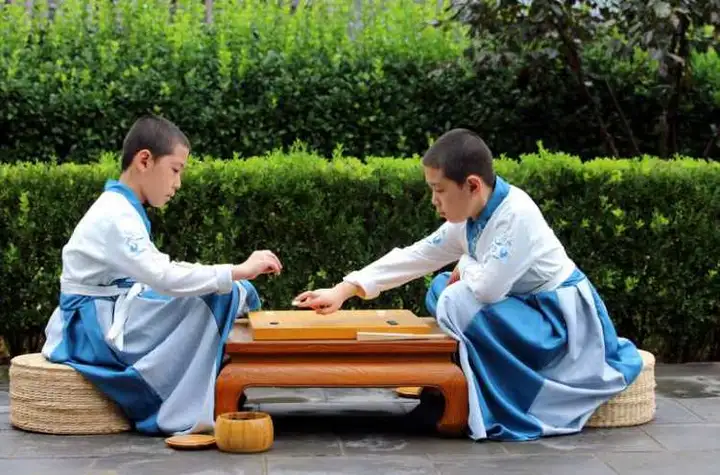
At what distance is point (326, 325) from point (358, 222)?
1.86 meters

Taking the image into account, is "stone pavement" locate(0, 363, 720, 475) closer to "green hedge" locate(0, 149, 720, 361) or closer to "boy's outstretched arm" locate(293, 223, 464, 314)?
"boy's outstretched arm" locate(293, 223, 464, 314)

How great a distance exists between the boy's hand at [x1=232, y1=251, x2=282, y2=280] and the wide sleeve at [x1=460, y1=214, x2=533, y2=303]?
808 mm

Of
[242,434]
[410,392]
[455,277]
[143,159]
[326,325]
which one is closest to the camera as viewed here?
[242,434]

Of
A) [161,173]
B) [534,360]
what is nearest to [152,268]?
[161,173]

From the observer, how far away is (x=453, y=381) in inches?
196

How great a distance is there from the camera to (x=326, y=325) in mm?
5043

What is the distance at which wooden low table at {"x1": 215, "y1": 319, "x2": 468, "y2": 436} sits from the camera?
4918mm

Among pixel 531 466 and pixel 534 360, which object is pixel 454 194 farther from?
pixel 531 466

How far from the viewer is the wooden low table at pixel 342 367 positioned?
4.92 metres

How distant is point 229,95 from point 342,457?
4.04m

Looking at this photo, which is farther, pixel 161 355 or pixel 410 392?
pixel 410 392

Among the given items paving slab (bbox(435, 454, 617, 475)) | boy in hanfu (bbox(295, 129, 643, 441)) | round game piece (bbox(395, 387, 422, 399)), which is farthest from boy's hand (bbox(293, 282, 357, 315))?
paving slab (bbox(435, 454, 617, 475))

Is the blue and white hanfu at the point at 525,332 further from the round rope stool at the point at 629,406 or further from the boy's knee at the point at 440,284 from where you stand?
the boy's knee at the point at 440,284

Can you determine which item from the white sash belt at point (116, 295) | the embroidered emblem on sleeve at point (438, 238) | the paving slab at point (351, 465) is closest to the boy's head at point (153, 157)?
the white sash belt at point (116, 295)
